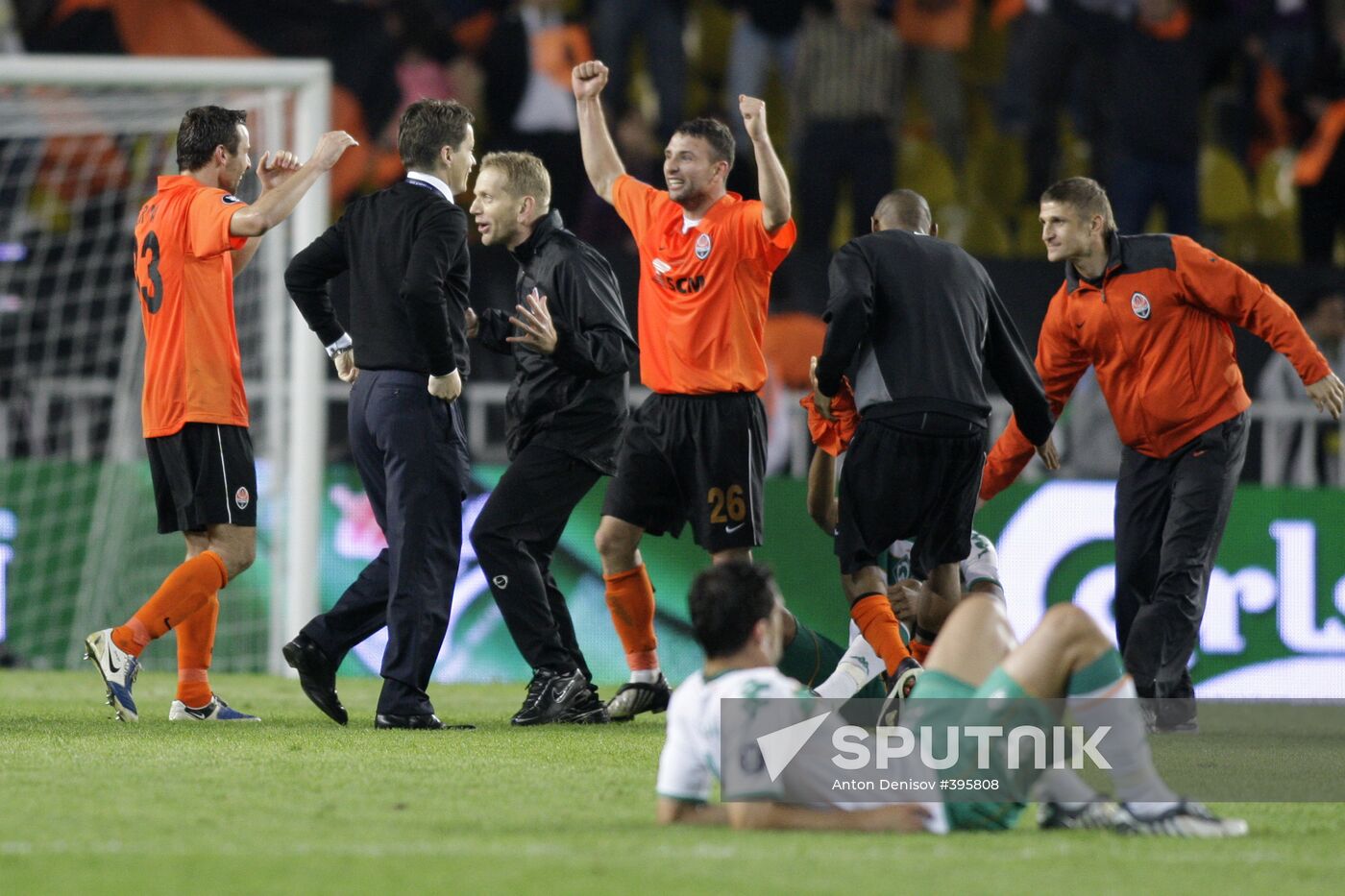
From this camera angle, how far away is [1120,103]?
1313cm

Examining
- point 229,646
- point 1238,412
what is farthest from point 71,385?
point 1238,412

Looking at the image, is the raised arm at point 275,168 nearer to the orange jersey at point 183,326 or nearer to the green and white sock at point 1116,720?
the orange jersey at point 183,326

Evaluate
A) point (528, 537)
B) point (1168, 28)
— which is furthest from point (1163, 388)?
point (1168, 28)

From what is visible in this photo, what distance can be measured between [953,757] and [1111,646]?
1.55 ft

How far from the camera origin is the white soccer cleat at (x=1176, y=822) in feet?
13.9

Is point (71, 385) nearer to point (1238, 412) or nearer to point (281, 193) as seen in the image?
point (281, 193)

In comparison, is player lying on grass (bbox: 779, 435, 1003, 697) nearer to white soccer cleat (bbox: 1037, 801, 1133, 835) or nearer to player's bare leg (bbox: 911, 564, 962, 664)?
player's bare leg (bbox: 911, 564, 962, 664)

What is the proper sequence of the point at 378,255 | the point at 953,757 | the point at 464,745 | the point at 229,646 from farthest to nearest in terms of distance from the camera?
the point at 229,646 < the point at 378,255 < the point at 464,745 < the point at 953,757

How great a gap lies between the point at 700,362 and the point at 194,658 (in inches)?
92.2

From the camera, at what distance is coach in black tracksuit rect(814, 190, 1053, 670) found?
6.55m

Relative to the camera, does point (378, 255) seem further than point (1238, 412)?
No

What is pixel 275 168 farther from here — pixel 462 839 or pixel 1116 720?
pixel 1116 720

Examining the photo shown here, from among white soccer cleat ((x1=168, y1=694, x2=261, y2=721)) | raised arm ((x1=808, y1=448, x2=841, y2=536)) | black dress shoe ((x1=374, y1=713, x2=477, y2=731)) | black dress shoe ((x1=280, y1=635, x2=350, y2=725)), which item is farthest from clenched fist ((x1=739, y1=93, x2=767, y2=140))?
white soccer cleat ((x1=168, y1=694, x2=261, y2=721))

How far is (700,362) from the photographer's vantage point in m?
7.05
